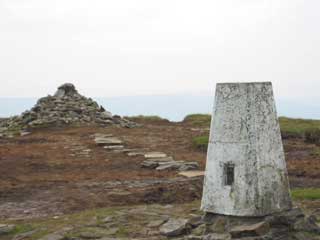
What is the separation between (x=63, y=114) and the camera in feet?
89.6

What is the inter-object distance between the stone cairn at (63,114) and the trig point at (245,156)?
18.7 metres

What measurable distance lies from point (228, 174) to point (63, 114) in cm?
2070

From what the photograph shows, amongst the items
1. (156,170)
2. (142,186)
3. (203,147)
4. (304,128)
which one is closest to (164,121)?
(304,128)

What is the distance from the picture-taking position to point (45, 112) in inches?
1080

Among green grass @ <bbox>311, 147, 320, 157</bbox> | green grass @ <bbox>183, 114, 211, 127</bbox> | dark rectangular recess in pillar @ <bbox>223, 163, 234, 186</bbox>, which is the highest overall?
green grass @ <bbox>183, 114, 211, 127</bbox>

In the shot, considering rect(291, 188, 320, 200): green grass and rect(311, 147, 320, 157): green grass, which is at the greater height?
rect(311, 147, 320, 157): green grass

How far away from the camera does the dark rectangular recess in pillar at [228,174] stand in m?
7.28

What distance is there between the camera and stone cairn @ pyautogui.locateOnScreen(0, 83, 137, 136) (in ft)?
86.2

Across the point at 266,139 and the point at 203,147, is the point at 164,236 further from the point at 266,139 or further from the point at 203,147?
the point at 203,147

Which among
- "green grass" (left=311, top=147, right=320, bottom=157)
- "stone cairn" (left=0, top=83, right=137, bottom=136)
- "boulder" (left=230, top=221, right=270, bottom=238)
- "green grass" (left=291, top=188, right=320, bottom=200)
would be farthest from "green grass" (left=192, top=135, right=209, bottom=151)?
"boulder" (left=230, top=221, right=270, bottom=238)

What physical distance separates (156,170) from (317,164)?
4.03 meters

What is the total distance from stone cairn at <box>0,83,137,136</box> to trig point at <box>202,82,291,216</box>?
61.4 feet

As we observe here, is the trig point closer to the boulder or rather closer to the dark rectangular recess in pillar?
the dark rectangular recess in pillar

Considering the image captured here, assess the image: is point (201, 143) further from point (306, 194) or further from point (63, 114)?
point (63, 114)
